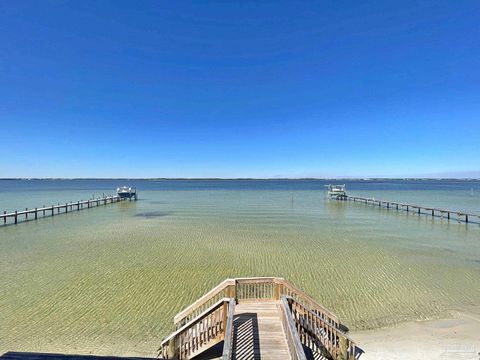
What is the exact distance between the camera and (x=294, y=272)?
13.0 metres

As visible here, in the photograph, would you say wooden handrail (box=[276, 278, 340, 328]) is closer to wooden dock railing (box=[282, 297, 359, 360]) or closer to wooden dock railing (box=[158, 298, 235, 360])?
wooden dock railing (box=[282, 297, 359, 360])

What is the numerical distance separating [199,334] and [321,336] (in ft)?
9.89

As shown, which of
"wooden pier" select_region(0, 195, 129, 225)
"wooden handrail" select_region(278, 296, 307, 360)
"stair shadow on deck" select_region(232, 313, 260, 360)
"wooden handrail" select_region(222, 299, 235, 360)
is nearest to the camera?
"wooden handrail" select_region(278, 296, 307, 360)

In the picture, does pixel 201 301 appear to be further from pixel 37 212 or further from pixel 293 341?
pixel 37 212

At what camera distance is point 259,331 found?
654 cm

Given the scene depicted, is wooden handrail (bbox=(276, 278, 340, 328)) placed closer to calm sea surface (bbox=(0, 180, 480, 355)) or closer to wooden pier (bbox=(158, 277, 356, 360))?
wooden pier (bbox=(158, 277, 356, 360))

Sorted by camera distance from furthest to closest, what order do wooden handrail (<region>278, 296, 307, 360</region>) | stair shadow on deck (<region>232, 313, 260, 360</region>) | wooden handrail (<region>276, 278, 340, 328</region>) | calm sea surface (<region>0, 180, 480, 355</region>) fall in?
calm sea surface (<region>0, 180, 480, 355</region>), wooden handrail (<region>276, 278, 340, 328</region>), stair shadow on deck (<region>232, 313, 260, 360</region>), wooden handrail (<region>278, 296, 307, 360</region>)

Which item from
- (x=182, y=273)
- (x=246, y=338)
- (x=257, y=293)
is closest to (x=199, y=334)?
(x=246, y=338)

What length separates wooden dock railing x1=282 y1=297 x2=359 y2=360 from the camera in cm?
625

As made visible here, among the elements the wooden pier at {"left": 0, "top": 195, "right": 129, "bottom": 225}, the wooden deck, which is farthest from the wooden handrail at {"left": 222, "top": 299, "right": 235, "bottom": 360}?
the wooden pier at {"left": 0, "top": 195, "right": 129, "bottom": 225}

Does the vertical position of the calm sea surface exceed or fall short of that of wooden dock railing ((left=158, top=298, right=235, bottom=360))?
it falls short

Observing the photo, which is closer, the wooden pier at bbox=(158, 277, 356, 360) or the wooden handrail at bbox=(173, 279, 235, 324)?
the wooden pier at bbox=(158, 277, 356, 360)

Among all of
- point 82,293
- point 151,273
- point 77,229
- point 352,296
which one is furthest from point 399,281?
point 77,229

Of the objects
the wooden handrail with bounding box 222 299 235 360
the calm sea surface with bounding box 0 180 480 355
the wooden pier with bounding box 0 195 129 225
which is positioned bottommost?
the calm sea surface with bounding box 0 180 480 355
